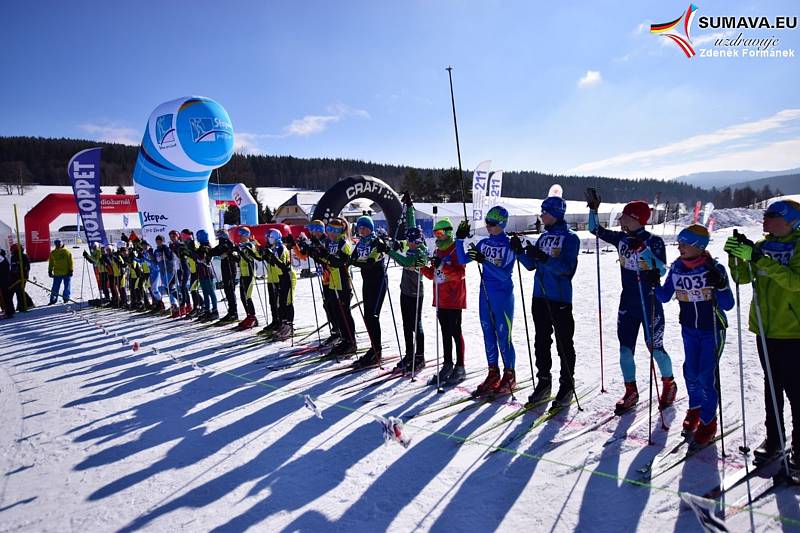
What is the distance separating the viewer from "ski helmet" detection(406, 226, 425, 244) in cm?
520

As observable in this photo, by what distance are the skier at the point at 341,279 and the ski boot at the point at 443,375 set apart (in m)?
1.62

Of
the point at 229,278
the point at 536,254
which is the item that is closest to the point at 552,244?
the point at 536,254

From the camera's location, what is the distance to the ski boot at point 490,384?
4520mm

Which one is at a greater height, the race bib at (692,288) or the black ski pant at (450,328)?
the race bib at (692,288)

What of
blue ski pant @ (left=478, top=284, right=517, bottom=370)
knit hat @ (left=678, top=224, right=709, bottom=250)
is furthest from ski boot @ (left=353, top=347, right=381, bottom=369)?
knit hat @ (left=678, top=224, right=709, bottom=250)

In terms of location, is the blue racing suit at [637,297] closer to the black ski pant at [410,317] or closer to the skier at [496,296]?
the skier at [496,296]

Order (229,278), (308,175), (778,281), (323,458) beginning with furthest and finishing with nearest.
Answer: (308,175), (229,278), (323,458), (778,281)

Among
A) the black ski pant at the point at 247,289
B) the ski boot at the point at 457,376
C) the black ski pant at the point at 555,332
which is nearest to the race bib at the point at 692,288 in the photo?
the black ski pant at the point at 555,332

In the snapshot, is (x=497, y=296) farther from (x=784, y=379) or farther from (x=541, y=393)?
(x=784, y=379)

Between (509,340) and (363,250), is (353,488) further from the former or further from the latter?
(363,250)

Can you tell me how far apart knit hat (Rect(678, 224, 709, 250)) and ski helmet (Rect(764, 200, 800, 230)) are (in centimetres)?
40

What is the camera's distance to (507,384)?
4570mm

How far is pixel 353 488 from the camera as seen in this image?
300 cm

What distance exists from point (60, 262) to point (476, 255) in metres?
12.9
